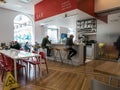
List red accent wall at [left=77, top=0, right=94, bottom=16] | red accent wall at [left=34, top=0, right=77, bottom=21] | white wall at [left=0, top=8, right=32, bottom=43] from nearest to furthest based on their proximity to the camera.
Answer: red accent wall at [left=77, top=0, right=94, bottom=16]
red accent wall at [left=34, top=0, right=77, bottom=21]
white wall at [left=0, top=8, right=32, bottom=43]

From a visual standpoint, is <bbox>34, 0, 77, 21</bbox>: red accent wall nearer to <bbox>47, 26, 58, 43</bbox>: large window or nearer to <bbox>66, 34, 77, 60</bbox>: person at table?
<bbox>66, 34, 77, 60</bbox>: person at table

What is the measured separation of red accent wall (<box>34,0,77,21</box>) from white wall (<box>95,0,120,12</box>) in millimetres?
1105

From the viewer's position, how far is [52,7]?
4812 mm

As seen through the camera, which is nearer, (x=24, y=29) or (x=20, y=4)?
(x=20, y=4)

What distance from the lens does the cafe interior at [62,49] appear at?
3.17 metres

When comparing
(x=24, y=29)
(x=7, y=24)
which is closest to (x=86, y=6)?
(x=7, y=24)

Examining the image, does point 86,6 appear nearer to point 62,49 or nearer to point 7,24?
point 62,49

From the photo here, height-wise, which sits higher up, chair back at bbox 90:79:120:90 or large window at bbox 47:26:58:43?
large window at bbox 47:26:58:43

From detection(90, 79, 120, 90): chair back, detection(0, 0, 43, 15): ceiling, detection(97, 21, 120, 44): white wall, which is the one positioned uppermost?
detection(0, 0, 43, 15): ceiling

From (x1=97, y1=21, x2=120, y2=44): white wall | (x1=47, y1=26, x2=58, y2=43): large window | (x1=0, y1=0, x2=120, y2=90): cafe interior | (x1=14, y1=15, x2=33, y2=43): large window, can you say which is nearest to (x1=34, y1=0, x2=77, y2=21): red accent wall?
(x1=0, y1=0, x2=120, y2=90): cafe interior

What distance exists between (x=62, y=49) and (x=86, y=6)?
2.85m

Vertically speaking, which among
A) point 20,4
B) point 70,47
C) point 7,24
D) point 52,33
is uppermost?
point 20,4

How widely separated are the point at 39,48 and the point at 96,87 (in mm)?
6719

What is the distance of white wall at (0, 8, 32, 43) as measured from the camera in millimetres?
8023
